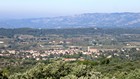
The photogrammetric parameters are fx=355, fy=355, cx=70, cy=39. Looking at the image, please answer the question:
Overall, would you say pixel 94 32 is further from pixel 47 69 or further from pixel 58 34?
pixel 47 69

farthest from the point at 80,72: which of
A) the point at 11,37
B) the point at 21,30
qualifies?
the point at 21,30

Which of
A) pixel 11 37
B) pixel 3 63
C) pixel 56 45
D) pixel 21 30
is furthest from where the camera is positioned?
pixel 21 30

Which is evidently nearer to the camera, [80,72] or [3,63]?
[80,72]

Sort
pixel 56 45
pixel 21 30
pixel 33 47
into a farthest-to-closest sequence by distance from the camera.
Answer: pixel 21 30, pixel 56 45, pixel 33 47

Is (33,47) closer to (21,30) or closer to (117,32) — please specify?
(21,30)

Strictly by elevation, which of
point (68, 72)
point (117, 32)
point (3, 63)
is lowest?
point (117, 32)

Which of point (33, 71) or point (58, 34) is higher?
point (33, 71)

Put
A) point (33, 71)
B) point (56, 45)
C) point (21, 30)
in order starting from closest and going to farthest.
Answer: point (33, 71), point (56, 45), point (21, 30)

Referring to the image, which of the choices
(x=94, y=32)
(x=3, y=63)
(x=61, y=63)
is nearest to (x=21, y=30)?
(x=94, y=32)

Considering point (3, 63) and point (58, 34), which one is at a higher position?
point (3, 63)
